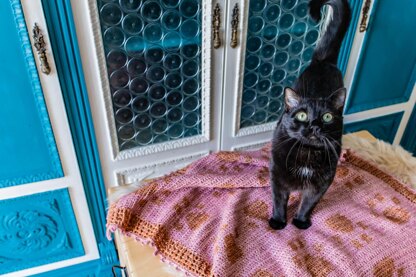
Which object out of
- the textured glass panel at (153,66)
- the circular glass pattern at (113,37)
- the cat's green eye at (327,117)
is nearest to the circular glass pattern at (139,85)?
the textured glass panel at (153,66)

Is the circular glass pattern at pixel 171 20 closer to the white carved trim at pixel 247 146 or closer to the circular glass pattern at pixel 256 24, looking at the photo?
the circular glass pattern at pixel 256 24

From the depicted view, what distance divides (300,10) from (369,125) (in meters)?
0.65

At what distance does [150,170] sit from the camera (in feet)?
3.82

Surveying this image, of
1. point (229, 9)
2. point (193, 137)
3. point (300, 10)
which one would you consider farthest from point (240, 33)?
point (193, 137)

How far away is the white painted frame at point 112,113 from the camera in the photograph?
34.8 inches

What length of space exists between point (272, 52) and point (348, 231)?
61 centimetres

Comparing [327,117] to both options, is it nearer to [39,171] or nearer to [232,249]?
[232,249]

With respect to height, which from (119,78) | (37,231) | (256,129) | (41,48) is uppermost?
(41,48)

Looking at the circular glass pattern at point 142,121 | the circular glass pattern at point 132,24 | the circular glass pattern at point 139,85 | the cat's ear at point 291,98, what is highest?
the circular glass pattern at point 132,24

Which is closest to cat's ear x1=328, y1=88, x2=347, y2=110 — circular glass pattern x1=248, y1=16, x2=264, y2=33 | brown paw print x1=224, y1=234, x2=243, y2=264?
brown paw print x1=224, y1=234, x2=243, y2=264

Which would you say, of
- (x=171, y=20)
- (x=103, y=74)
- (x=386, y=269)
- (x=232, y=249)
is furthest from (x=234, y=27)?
(x=386, y=269)

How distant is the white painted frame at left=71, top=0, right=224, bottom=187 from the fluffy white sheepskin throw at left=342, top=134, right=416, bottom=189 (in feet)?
1.51

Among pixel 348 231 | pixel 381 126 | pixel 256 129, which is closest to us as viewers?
pixel 348 231

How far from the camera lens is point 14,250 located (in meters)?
1.11
